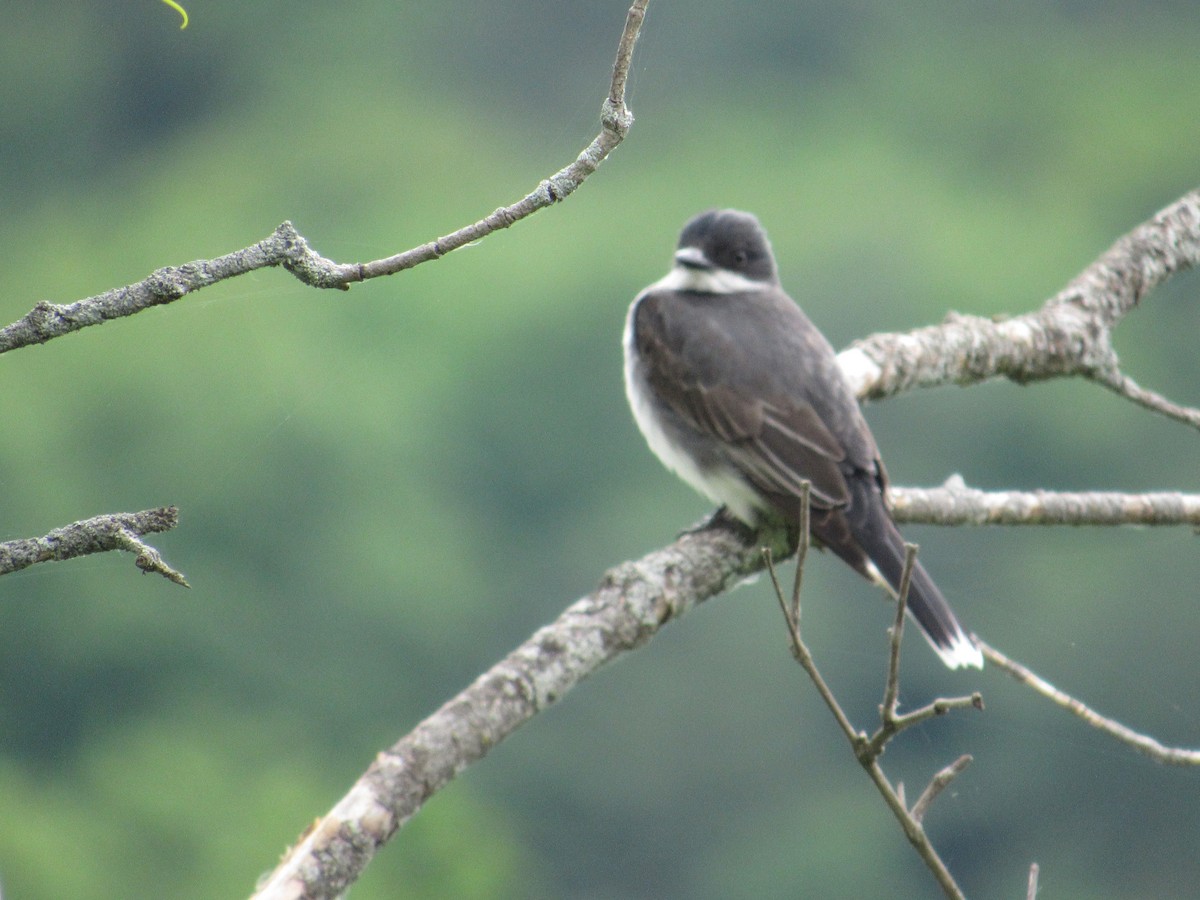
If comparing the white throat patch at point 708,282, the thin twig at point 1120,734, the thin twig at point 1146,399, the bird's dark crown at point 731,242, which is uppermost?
the bird's dark crown at point 731,242

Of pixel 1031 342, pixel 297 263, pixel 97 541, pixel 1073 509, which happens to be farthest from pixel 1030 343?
pixel 97 541

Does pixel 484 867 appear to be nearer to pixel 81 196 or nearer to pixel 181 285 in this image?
pixel 181 285

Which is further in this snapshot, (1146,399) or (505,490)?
(505,490)

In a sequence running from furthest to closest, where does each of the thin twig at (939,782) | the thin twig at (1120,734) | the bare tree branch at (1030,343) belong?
the bare tree branch at (1030,343), the thin twig at (1120,734), the thin twig at (939,782)

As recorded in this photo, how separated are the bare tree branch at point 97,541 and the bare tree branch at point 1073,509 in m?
2.39

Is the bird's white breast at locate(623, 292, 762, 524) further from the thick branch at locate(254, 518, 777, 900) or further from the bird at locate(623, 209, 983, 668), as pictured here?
the thick branch at locate(254, 518, 777, 900)

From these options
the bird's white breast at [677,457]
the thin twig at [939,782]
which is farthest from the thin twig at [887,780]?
the bird's white breast at [677,457]

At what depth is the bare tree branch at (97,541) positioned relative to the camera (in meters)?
1.29

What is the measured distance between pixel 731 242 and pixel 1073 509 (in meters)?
1.41

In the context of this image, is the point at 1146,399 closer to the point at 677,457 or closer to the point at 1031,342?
the point at 1031,342

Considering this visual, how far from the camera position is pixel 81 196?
101ft

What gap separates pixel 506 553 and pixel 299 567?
389 cm

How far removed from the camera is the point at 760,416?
356cm

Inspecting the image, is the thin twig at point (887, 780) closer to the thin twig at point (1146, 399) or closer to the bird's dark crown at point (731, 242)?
the thin twig at point (1146, 399)
